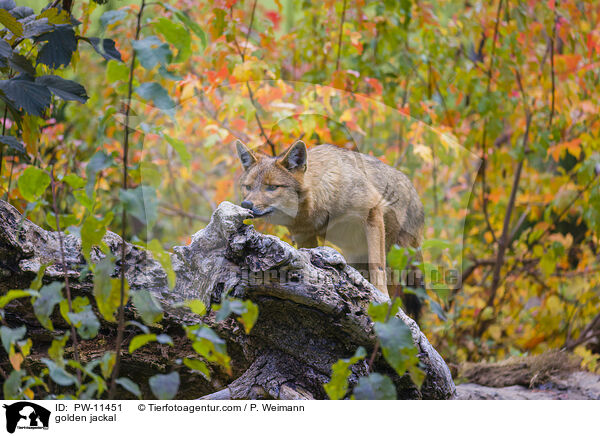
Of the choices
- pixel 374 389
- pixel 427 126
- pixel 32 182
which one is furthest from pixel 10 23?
pixel 427 126

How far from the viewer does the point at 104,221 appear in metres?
1.74

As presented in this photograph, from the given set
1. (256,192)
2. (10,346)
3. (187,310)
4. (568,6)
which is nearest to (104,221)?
(10,346)

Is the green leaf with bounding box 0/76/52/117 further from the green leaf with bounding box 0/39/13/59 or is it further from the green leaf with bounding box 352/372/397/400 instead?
the green leaf with bounding box 352/372/397/400

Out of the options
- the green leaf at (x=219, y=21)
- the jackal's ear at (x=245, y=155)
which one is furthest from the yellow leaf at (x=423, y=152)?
the green leaf at (x=219, y=21)

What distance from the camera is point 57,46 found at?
2.43 m

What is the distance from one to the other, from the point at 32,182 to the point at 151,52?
693mm

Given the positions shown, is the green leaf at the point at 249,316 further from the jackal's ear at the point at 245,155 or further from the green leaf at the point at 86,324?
the jackal's ear at the point at 245,155

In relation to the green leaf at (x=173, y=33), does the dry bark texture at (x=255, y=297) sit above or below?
below

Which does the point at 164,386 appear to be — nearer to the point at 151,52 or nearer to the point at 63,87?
the point at 151,52

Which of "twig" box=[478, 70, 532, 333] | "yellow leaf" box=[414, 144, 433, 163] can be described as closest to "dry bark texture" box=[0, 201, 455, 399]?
"yellow leaf" box=[414, 144, 433, 163]

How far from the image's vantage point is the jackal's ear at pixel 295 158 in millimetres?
3238

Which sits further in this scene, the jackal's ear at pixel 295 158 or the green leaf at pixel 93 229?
the jackal's ear at pixel 295 158

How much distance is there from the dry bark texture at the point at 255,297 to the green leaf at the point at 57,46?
2.38 feet

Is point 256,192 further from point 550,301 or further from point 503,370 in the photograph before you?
point 550,301
